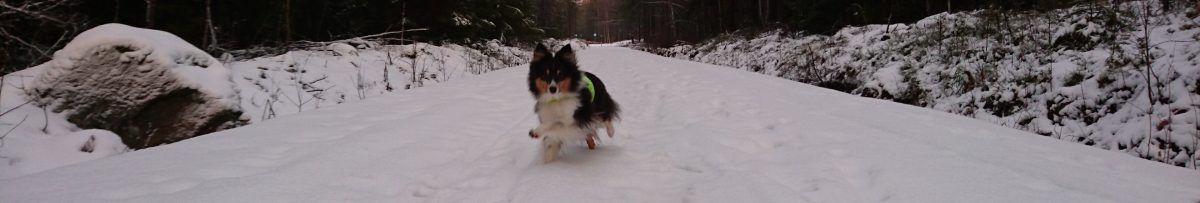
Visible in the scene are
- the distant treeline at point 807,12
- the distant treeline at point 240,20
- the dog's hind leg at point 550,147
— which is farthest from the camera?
the distant treeline at point 807,12

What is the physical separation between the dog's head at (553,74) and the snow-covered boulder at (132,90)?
405 centimetres

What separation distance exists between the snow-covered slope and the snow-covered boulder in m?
0.89

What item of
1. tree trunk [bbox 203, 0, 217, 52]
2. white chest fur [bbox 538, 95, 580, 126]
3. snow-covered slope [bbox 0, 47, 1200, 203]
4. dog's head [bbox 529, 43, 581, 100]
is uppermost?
tree trunk [bbox 203, 0, 217, 52]

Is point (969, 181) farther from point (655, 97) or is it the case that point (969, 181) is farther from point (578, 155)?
point (655, 97)

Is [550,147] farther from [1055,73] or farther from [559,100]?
[1055,73]

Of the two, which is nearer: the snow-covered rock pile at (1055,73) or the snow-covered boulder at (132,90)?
the snow-covered rock pile at (1055,73)

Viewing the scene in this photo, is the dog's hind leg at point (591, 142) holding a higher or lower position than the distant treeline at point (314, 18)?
lower

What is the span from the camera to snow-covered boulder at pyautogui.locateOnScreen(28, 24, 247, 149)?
495cm

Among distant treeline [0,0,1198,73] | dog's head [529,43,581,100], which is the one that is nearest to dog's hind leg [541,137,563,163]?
dog's head [529,43,581,100]

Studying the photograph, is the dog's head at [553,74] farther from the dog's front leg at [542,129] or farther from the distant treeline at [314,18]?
the distant treeline at [314,18]

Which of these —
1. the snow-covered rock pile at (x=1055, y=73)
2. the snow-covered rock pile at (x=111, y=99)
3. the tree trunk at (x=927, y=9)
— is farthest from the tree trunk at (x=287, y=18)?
the tree trunk at (x=927, y=9)

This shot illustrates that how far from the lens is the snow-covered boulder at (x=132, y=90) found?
495 centimetres

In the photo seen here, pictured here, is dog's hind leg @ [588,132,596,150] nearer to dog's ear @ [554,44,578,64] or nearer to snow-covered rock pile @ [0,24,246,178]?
dog's ear @ [554,44,578,64]

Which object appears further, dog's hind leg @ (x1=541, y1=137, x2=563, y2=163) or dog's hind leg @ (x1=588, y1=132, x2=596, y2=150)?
dog's hind leg @ (x1=588, y1=132, x2=596, y2=150)
